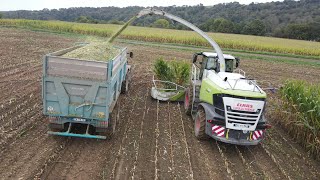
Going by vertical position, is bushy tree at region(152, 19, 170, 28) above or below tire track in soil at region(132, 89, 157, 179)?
above

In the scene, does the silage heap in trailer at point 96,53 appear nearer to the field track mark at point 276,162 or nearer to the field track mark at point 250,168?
the field track mark at point 250,168

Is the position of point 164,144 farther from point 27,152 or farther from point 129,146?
point 27,152

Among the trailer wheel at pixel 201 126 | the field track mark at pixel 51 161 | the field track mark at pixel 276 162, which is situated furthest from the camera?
the trailer wheel at pixel 201 126

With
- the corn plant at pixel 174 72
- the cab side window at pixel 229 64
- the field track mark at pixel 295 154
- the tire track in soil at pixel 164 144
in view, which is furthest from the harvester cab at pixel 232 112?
the corn plant at pixel 174 72

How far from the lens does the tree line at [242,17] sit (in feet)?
218

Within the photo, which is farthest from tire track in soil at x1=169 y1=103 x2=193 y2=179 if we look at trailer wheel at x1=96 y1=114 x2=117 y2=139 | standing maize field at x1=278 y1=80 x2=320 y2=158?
standing maize field at x1=278 y1=80 x2=320 y2=158

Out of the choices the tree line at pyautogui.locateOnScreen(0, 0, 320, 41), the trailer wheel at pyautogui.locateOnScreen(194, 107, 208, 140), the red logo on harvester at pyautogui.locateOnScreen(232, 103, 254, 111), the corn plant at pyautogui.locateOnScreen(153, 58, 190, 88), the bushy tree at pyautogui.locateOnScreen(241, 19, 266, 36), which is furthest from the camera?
the bushy tree at pyautogui.locateOnScreen(241, 19, 266, 36)

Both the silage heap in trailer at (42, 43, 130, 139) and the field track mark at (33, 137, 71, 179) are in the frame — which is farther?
the silage heap in trailer at (42, 43, 130, 139)

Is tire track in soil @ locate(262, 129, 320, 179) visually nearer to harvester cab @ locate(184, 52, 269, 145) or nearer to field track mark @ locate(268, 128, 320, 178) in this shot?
field track mark @ locate(268, 128, 320, 178)

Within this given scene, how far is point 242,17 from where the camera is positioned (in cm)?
8788

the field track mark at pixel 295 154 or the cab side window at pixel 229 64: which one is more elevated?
the cab side window at pixel 229 64

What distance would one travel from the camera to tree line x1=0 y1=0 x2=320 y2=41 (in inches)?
2616

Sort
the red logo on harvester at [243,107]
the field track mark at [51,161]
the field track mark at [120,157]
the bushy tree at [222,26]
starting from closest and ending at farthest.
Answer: the field track mark at [51,161], the field track mark at [120,157], the red logo on harvester at [243,107], the bushy tree at [222,26]

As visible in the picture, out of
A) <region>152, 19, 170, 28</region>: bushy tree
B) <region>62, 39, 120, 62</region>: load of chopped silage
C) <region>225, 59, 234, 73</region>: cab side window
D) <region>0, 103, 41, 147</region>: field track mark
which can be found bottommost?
<region>0, 103, 41, 147</region>: field track mark
